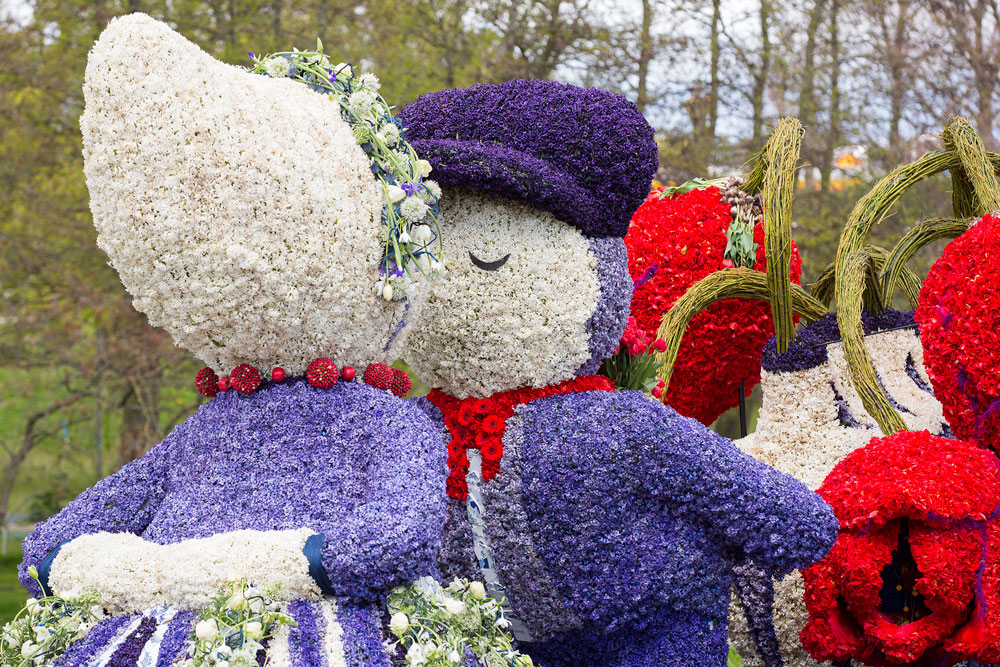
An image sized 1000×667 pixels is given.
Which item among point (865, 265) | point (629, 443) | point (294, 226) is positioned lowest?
point (629, 443)

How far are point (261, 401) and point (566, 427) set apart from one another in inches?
31.4


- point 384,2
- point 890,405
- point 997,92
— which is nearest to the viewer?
point 890,405

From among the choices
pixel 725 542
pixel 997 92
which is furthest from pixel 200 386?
pixel 997 92

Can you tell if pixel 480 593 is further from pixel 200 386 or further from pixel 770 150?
pixel 770 150

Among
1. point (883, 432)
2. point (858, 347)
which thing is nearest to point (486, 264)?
point (858, 347)

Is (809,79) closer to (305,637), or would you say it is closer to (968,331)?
(968,331)

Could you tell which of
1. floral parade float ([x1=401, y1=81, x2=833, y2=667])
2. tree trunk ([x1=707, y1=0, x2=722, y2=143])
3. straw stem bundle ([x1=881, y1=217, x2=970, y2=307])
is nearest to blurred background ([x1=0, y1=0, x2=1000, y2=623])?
tree trunk ([x1=707, y1=0, x2=722, y2=143])

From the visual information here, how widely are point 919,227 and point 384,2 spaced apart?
659 centimetres

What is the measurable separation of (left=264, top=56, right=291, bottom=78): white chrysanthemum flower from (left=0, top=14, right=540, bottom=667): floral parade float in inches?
1.3

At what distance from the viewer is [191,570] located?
2135 mm

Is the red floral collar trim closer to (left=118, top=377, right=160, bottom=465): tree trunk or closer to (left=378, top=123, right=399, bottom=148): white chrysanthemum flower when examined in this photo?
(left=378, top=123, right=399, bottom=148): white chrysanthemum flower

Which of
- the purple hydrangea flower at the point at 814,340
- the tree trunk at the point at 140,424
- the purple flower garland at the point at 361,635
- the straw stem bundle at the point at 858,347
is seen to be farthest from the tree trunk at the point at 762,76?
the purple flower garland at the point at 361,635

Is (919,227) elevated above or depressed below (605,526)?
above

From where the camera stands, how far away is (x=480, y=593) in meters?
2.40
